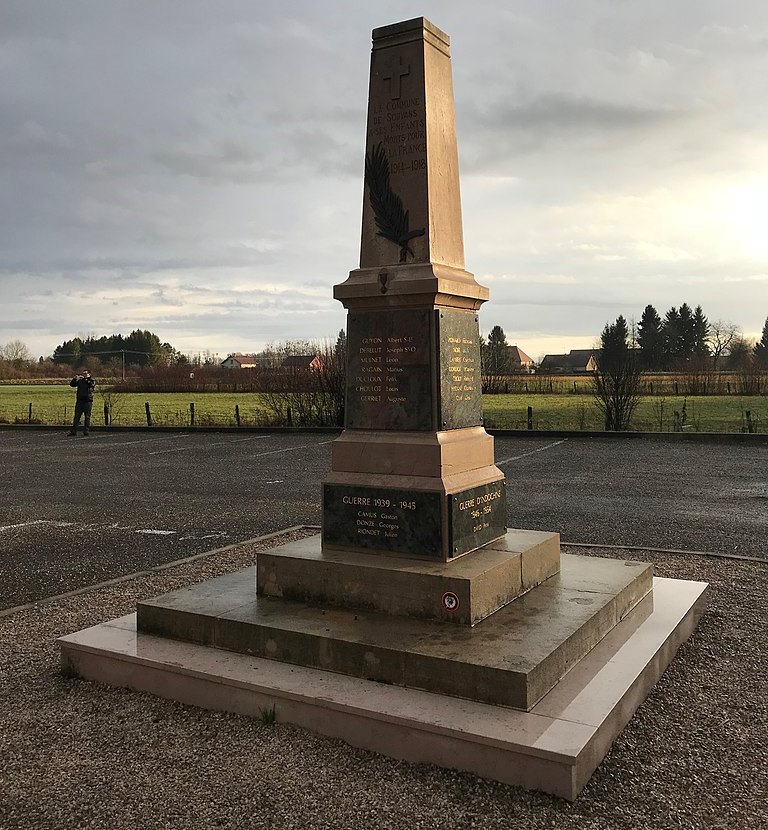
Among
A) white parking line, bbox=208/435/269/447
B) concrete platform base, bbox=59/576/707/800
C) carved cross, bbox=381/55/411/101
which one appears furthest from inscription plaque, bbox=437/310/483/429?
white parking line, bbox=208/435/269/447

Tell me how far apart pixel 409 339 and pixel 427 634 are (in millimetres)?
1910

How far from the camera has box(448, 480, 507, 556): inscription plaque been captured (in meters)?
4.86

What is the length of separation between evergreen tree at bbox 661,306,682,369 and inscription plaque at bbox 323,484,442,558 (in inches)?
2740

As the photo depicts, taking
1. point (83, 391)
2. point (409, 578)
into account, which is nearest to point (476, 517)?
point (409, 578)

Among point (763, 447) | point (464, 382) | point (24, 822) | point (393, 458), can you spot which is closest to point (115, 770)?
point (24, 822)

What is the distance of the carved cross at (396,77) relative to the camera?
5.18m

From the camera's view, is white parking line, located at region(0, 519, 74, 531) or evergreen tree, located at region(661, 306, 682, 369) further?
evergreen tree, located at region(661, 306, 682, 369)

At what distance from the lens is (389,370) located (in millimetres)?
5164

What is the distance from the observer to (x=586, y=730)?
3.41 m

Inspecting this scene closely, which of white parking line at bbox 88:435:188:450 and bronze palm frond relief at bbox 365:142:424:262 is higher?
bronze palm frond relief at bbox 365:142:424:262

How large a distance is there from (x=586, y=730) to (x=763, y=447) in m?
15.4

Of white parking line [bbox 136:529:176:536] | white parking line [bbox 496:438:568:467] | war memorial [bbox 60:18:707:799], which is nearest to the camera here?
war memorial [bbox 60:18:707:799]

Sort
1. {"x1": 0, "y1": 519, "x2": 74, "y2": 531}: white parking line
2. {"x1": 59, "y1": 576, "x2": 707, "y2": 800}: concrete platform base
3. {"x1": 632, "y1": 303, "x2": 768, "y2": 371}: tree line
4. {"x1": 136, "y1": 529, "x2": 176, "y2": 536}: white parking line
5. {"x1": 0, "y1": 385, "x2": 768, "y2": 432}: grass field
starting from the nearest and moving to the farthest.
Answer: {"x1": 59, "y1": 576, "x2": 707, "y2": 800}: concrete platform base → {"x1": 136, "y1": 529, "x2": 176, "y2": 536}: white parking line → {"x1": 0, "y1": 519, "x2": 74, "y2": 531}: white parking line → {"x1": 0, "y1": 385, "x2": 768, "y2": 432}: grass field → {"x1": 632, "y1": 303, "x2": 768, "y2": 371}: tree line

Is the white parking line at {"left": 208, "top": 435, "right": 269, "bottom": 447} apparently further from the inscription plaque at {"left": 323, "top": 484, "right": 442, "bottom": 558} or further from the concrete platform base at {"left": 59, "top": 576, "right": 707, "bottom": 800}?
the concrete platform base at {"left": 59, "top": 576, "right": 707, "bottom": 800}
